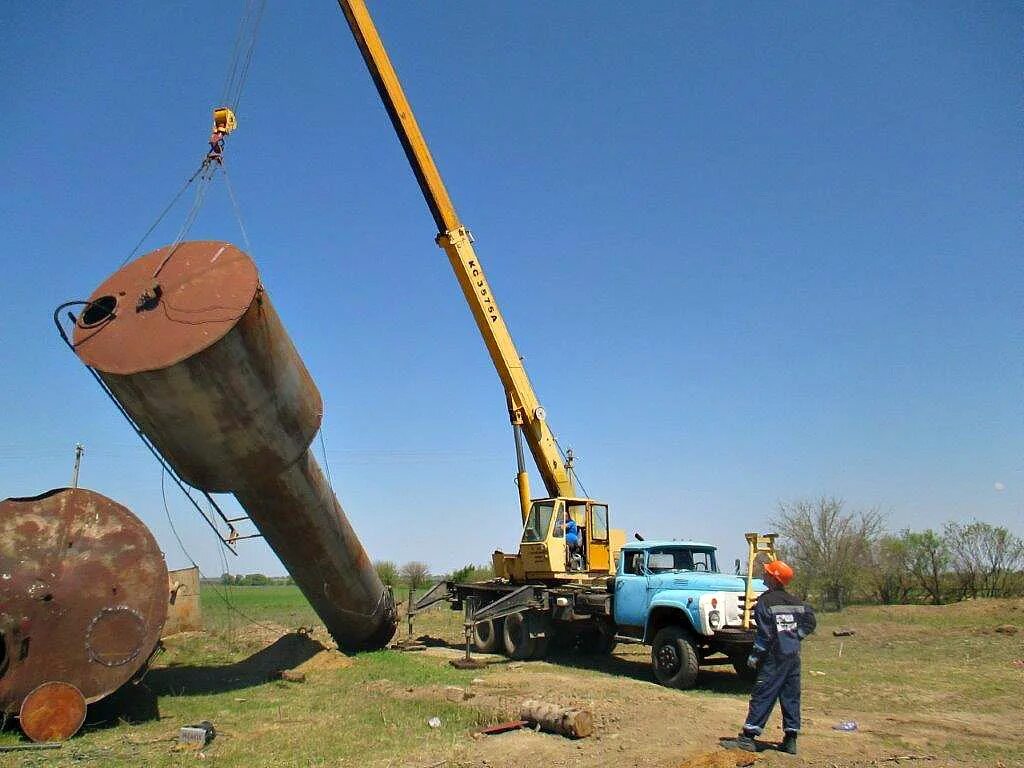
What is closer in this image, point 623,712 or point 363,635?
point 623,712

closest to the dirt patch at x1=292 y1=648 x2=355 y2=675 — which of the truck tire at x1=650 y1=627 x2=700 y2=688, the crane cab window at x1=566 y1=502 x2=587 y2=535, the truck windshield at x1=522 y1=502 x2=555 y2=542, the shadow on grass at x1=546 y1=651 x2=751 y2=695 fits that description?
the shadow on grass at x1=546 y1=651 x2=751 y2=695

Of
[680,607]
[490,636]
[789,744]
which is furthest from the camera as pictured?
[490,636]

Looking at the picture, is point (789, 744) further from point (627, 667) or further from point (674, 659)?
point (627, 667)

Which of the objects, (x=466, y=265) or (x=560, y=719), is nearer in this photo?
(x=560, y=719)

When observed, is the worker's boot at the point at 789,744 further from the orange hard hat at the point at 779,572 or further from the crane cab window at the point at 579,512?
the crane cab window at the point at 579,512

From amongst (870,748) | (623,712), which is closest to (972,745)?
(870,748)

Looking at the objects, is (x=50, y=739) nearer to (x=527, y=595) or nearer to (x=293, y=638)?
(x=293, y=638)

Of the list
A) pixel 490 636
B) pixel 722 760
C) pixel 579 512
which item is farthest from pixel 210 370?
pixel 490 636

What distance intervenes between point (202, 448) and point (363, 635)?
6700mm

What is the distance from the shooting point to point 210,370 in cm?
762

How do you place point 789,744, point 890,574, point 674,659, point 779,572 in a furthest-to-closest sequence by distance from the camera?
point 890,574 → point 674,659 → point 779,572 → point 789,744

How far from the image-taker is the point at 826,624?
19.8 metres

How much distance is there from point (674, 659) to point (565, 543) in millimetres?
3956

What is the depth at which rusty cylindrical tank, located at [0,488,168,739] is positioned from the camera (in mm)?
7578
